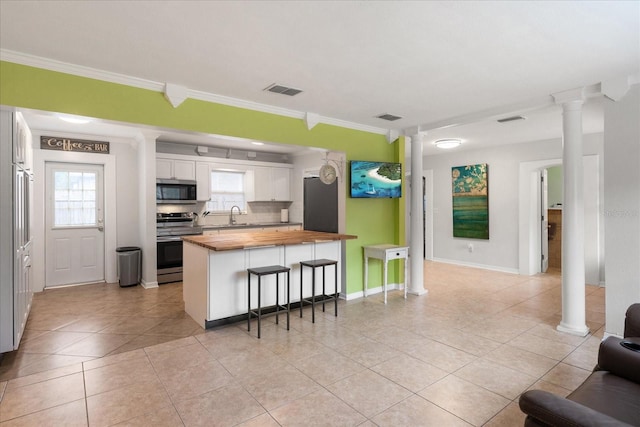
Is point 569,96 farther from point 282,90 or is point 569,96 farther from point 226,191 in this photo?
point 226,191

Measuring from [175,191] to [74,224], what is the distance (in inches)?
64.4

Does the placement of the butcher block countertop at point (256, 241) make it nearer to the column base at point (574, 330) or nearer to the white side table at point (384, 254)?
the white side table at point (384, 254)

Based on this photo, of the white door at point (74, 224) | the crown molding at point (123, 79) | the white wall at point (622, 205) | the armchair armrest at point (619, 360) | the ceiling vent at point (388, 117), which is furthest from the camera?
the white door at point (74, 224)

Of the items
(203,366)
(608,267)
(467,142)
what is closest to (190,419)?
(203,366)

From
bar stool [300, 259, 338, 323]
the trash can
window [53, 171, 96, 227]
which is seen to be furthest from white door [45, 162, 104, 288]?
bar stool [300, 259, 338, 323]

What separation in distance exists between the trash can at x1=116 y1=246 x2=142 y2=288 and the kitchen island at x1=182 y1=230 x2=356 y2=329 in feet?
5.79

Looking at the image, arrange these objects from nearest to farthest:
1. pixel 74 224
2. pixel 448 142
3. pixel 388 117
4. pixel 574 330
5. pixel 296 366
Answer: pixel 296 366 < pixel 574 330 < pixel 388 117 < pixel 74 224 < pixel 448 142

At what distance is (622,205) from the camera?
327 cm

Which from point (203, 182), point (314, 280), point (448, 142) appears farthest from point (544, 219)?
point (203, 182)

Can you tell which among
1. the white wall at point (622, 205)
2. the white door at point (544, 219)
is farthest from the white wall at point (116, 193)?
the white door at point (544, 219)

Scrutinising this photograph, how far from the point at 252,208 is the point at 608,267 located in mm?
5932

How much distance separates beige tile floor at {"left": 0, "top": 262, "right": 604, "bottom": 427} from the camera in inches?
87.3

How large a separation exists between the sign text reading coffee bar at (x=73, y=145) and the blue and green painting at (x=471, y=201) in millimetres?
6739

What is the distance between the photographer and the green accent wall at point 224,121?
2.73 meters
